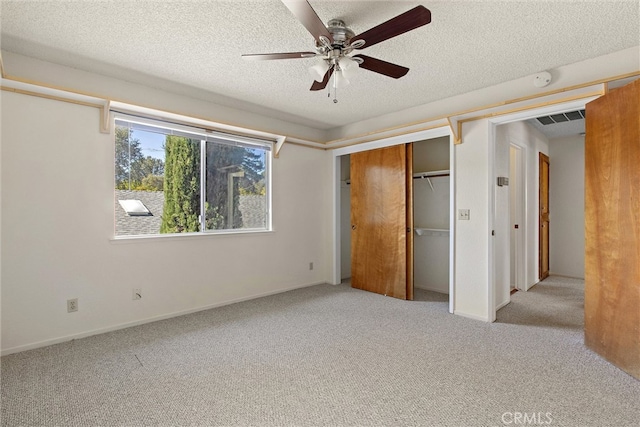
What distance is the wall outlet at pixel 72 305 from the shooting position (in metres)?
2.67

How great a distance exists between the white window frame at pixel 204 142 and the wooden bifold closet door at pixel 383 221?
1.26 metres

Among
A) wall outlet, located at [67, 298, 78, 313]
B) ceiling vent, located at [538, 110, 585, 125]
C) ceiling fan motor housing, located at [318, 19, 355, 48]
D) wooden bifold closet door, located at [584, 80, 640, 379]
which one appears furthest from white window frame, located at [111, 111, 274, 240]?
ceiling vent, located at [538, 110, 585, 125]

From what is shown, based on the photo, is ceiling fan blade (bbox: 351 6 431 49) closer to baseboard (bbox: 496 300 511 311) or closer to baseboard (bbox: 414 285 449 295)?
baseboard (bbox: 496 300 511 311)

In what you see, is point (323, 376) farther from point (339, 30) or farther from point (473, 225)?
point (339, 30)

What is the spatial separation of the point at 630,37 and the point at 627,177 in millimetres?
1053

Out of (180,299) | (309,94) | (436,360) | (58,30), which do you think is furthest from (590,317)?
(58,30)

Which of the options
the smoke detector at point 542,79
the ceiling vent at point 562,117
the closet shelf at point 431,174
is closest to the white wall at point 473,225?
the smoke detector at point 542,79

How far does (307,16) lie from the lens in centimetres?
164

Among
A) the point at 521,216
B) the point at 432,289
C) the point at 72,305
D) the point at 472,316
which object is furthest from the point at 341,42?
the point at 521,216

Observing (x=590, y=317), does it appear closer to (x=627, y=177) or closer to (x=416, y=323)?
(x=627, y=177)

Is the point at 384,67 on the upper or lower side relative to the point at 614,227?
upper

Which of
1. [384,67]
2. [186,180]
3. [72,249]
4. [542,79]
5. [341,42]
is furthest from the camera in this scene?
[186,180]

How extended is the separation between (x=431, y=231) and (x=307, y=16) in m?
3.47

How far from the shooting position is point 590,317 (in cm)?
249
